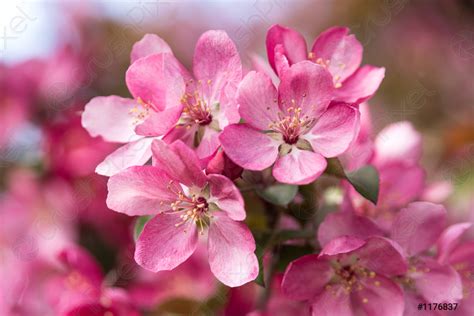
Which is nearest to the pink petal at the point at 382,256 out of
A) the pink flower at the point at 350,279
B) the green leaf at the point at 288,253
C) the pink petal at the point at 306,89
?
the pink flower at the point at 350,279

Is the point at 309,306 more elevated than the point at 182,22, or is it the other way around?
the point at 309,306

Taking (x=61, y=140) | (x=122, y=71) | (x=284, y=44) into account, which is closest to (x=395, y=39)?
(x=122, y=71)

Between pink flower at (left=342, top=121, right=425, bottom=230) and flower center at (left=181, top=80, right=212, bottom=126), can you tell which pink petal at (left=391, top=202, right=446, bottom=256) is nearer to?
pink flower at (left=342, top=121, right=425, bottom=230)

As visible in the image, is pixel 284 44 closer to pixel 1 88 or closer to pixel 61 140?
pixel 61 140

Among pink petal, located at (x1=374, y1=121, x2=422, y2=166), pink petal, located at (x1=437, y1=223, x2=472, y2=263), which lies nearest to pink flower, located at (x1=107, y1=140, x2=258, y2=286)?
pink petal, located at (x1=437, y1=223, x2=472, y2=263)

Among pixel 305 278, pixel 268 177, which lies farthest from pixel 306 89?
pixel 305 278
